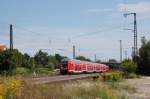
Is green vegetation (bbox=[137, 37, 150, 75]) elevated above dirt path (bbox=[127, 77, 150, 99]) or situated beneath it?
elevated above

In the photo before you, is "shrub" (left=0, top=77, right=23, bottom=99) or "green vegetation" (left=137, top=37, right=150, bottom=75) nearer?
"shrub" (left=0, top=77, right=23, bottom=99)

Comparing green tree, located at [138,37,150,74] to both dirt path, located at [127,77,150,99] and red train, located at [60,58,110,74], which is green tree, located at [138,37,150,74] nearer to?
red train, located at [60,58,110,74]

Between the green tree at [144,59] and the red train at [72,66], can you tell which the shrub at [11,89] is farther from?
the green tree at [144,59]

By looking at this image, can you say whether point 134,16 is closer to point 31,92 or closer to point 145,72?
point 145,72

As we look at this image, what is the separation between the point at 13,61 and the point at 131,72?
18.8 meters

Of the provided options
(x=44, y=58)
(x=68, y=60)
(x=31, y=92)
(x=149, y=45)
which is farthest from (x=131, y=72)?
(x=44, y=58)

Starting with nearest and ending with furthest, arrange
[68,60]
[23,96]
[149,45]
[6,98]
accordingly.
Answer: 1. [6,98]
2. [23,96]
3. [68,60]
4. [149,45]

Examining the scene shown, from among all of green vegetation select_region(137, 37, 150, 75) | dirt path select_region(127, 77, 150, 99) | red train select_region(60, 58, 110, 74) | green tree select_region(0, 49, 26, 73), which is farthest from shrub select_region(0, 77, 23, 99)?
green vegetation select_region(137, 37, 150, 75)

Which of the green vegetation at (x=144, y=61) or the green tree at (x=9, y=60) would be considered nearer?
the green tree at (x=9, y=60)

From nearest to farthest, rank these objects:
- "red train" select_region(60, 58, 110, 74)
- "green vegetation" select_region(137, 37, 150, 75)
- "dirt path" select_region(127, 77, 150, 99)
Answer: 1. "dirt path" select_region(127, 77, 150, 99)
2. "red train" select_region(60, 58, 110, 74)
3. "green vegetation" select_region(137, 37, 150, 75)

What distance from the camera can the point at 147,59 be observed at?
90062 millimetres

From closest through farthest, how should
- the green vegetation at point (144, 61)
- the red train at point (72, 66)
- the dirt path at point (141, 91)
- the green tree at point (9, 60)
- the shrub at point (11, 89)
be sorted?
1. the shrub at point (11, 89)
2. the dirt path at point (141, 91)
3. the green tree at point (9, 60)
4. the red train at point (72, 66)
5. the green vegetation at point (144, 61)

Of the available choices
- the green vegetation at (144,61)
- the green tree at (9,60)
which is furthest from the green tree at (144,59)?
the green tree at (9,60)

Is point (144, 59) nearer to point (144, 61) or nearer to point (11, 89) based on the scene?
point (144, 61)
